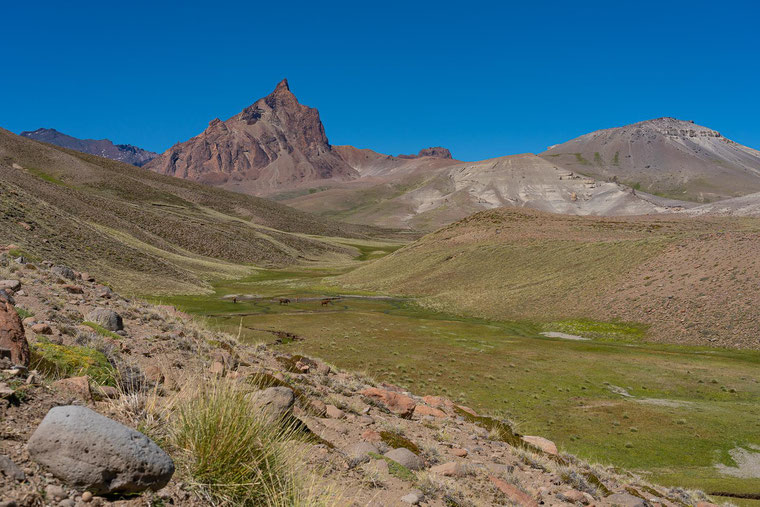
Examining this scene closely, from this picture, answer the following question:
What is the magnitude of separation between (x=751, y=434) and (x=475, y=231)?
244ft

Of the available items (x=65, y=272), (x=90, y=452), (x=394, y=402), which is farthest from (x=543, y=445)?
(x=65, y=272)

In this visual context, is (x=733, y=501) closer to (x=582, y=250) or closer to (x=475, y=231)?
(x=582, y=250)

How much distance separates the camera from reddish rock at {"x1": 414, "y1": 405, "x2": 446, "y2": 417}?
510 inches

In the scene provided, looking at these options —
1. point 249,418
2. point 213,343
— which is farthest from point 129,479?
point 213,343

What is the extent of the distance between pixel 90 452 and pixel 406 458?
569cm

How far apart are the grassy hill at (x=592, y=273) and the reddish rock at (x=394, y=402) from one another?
36779 mm

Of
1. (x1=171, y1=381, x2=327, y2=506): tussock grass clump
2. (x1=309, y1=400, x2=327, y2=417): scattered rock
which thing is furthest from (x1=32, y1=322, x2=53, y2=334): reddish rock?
(x1=309, y1=400, x2=327, y2=417): scattered rock

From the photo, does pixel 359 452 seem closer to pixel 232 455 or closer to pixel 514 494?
pixel 514 494

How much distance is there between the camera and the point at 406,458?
829 cm

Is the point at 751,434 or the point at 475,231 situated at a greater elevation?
the point at 475,231

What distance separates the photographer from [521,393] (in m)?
23.8

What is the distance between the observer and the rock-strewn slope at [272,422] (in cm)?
467

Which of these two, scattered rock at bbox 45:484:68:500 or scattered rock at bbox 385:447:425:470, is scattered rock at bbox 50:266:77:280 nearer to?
scattered rock at bbox 385:447:425:470

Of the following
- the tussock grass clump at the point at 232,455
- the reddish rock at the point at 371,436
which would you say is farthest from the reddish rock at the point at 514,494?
the tussock grass clump at the point at 232,455
